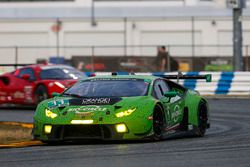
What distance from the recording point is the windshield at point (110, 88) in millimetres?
14484

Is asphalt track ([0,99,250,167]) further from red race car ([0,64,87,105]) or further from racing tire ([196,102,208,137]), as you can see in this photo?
red race car ([0,64,87,105])

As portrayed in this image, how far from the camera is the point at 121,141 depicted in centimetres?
1431

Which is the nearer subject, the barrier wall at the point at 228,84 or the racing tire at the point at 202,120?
the racing tire at the point at 202,120

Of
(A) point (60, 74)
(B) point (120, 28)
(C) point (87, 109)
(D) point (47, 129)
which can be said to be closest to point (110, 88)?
(C) point (87, 109)

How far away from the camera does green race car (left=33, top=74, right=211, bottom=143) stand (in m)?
13.6

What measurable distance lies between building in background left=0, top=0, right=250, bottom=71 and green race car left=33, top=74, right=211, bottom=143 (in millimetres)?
30953

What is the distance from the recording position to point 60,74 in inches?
987

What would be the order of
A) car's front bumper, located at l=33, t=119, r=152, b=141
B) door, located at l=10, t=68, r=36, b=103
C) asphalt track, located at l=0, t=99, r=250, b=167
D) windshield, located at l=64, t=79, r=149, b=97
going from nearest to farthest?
asphalt track, located at l=0, t=99, r=250, b=167 → car's front bumper, located at l=33, t=119, r=152, b=141 → windshield, located at l=64, t=79, r=149, b=97 → door, located at l=10, t=68, r=36, b=103

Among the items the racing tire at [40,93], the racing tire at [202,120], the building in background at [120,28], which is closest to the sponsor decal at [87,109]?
the racing tire at [202,120]

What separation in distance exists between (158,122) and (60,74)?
1115cm

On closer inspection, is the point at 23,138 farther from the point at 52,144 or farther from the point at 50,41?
the point at 50,41

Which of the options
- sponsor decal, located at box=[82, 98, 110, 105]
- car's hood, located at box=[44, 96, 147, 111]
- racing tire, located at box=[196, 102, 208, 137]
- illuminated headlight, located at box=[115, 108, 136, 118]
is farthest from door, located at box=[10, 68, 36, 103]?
illuminated headlight, located at box=[115, 108, 136, 118]

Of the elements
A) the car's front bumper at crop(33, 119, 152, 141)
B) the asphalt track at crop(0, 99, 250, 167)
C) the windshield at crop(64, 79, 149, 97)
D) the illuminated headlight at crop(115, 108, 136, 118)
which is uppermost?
the windshield at crop(64, 79, 149, 97)

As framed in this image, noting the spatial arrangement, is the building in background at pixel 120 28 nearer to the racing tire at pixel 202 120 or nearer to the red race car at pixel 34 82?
the red race car at pixel 34 82
